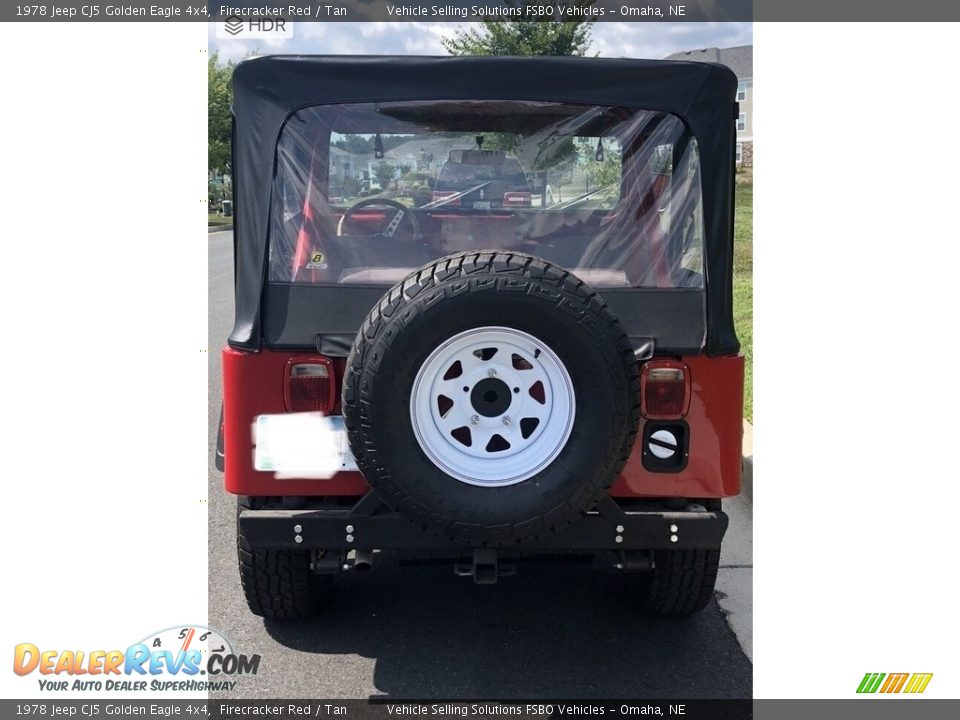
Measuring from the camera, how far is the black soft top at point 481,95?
11.7 feet

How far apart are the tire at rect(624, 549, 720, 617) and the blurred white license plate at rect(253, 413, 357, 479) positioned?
1354 millimetres

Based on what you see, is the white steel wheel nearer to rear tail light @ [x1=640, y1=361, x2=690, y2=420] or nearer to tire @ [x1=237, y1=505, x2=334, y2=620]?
rear tail light @ [x1=640, y1=361, x2=690, y2=420]

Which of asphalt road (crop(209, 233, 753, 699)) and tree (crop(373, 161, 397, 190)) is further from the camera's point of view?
tree (crop(373, 161, 397, 190))

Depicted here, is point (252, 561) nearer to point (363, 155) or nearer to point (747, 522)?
point (363, 155)

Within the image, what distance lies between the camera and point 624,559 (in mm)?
3646

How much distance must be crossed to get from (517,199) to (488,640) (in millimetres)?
1845

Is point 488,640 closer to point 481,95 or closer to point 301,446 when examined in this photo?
point 301,446

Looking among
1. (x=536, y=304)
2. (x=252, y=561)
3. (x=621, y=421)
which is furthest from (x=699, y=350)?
(x=252, y=561)

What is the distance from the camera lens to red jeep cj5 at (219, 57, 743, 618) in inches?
122

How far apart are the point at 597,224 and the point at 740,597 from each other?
1.89 m

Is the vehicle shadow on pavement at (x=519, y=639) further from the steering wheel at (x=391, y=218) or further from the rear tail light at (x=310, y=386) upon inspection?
the steering wheel at (x=391, y=218)

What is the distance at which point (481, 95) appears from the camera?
11.8 feet
